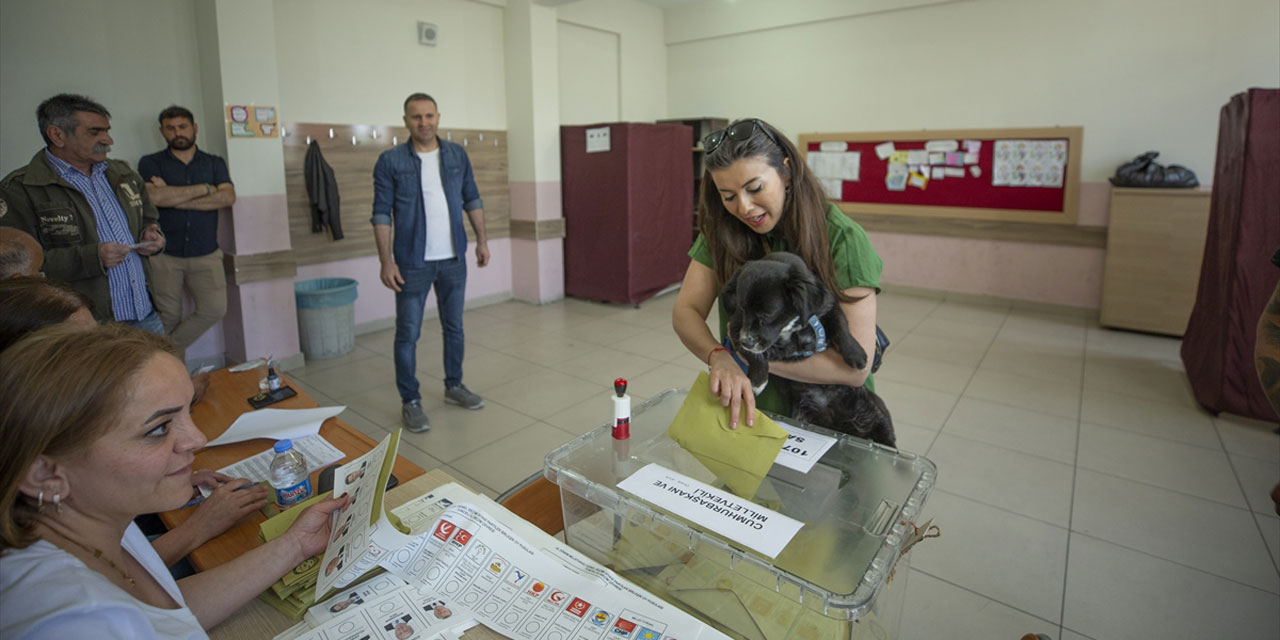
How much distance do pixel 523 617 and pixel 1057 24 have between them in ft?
20.1

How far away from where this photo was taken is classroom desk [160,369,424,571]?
46.3 inches

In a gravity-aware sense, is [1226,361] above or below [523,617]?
below

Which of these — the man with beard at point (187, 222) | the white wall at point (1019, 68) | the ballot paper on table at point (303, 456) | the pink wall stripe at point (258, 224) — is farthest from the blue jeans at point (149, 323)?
the white wall at point (1019, 68)

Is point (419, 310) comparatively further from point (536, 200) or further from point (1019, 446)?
point (1019, 446)

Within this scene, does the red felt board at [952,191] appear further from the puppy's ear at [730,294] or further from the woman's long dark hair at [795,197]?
the puppy's ear at [730,294]

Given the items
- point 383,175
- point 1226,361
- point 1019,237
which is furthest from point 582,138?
point 1226,361

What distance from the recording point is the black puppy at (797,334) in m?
1.24

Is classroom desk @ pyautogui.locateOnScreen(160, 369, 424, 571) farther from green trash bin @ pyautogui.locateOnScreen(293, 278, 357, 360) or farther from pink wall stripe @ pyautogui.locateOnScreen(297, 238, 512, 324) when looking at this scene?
pink wall stripe @ pyautogui.locateOnScreen(297, 238, 512, 324)

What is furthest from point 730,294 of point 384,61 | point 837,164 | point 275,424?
point 837,164

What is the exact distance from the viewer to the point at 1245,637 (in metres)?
1.86

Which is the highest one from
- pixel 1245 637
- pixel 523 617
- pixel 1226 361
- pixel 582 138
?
pixel 582 138

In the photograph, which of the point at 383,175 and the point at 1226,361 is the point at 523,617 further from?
the point at 1226,361

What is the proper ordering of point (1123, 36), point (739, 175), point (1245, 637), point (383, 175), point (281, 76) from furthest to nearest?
point (1123, 36)
point (281, 76)
point (383, 175)
point (1245, 637)
point (739, 175)

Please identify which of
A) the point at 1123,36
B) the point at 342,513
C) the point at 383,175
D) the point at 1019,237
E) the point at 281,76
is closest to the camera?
the point at 342,513
